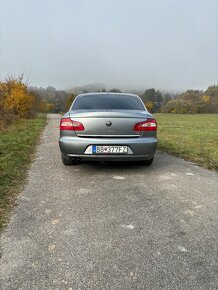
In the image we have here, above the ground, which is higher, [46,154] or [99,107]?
[99,107]

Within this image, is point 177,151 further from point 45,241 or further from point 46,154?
point 45,241

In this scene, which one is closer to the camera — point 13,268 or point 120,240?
point 13,268

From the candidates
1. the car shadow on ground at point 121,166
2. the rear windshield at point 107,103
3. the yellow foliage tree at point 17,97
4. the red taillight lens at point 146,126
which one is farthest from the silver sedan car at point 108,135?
the yellow foliage tree at point 17,97

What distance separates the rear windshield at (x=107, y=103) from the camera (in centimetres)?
550

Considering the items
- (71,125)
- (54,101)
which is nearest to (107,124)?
(71,125)

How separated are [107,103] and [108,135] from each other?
3.23ft

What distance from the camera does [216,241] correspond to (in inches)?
108

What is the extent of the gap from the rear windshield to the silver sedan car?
0.40m

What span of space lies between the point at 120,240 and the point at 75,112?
2.97m

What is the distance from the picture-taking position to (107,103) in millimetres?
5625

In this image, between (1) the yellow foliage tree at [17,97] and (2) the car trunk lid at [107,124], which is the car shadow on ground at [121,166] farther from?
(1) the yellow foliage tree at [17,97]

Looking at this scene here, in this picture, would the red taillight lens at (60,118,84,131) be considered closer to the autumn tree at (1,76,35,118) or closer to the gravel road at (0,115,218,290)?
the gravel road at (0,115,218,290)

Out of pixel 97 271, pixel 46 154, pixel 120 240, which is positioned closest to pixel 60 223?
pixel 120 240

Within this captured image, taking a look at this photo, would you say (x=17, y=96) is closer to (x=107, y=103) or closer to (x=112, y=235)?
(x=107, y=103)
